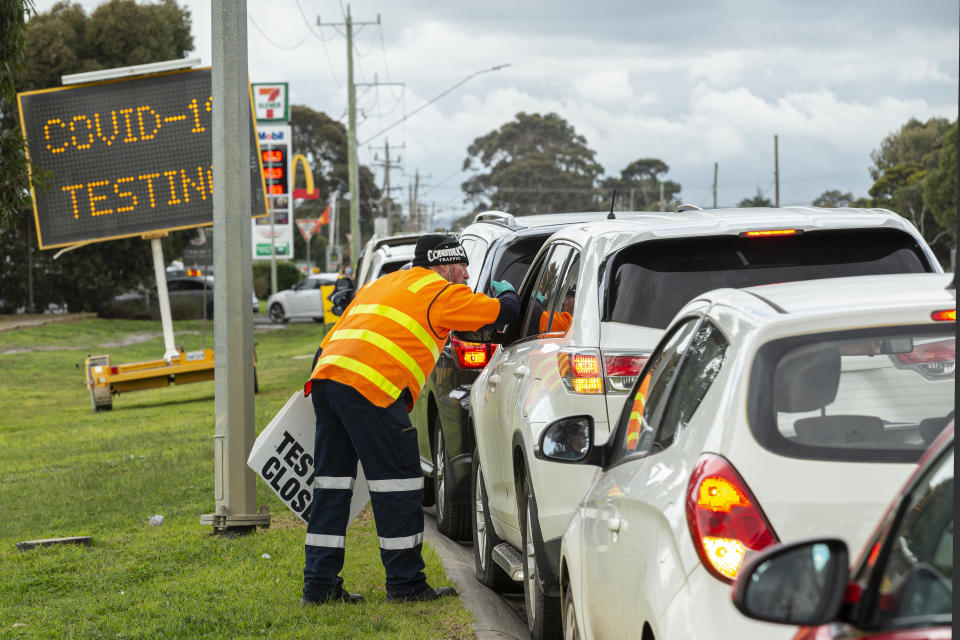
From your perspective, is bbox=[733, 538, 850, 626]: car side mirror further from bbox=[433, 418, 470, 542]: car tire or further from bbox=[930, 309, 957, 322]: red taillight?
bbox=[433, 418, 470, 542]: car tire

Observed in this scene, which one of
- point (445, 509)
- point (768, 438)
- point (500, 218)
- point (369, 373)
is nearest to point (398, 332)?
point (369, 373)

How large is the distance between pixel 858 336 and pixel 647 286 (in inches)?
102

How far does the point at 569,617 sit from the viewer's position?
477 centimetres

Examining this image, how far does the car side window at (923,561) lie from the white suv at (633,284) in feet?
11.1

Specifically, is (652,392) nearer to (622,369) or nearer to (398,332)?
(622,369)

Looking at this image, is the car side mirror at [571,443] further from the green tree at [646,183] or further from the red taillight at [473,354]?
the green tree at [646,183]

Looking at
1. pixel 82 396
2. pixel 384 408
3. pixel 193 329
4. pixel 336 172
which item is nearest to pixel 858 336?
pixel 384 408

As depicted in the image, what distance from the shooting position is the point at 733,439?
3098 mm

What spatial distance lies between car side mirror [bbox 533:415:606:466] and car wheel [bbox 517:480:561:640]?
141 centimetres

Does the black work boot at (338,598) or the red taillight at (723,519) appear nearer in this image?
the red taillight at (723,519)

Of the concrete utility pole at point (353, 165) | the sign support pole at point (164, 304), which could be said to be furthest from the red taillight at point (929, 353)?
the concrete utility pole at point (353, 165)

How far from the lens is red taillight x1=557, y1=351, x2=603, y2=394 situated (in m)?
5.67

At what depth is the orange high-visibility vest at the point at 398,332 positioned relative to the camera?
691 cm

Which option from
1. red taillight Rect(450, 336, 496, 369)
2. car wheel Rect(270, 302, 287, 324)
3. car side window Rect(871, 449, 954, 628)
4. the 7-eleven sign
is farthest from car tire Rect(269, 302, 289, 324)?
car side window Rect(871, 449, 954, 628)
